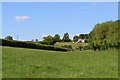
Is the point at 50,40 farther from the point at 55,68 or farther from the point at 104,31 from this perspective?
the point at 55,68

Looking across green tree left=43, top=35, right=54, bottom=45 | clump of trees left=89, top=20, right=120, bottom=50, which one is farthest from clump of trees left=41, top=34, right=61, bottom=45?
clump of trees left=89, top=20, right=120, bottom=50

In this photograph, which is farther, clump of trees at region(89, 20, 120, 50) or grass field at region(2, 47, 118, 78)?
clump of trees at region(89, 20, 120, 50)

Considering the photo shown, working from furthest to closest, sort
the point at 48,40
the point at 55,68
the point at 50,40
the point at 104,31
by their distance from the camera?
the point at 50,40 → the point at 48,40 → the point at 104,31 → the point at 55,68

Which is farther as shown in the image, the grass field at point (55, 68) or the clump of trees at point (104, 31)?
the clump of trees at point (104, 31)

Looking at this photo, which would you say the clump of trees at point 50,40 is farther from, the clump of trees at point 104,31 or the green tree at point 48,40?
the clump of trees at point 104,31

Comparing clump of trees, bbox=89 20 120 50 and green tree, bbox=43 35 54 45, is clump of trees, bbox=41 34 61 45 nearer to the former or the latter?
green tree, bbox=43 35 54 45

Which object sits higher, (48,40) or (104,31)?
(104,31)

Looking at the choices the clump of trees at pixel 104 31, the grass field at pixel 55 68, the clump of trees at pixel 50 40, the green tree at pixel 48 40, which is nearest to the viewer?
the grass field at pixel 55 68

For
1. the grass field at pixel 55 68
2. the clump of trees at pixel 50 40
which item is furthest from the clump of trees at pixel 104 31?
the grass field at pixel 55 68

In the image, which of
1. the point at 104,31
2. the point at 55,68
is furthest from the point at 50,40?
the point at 55,68

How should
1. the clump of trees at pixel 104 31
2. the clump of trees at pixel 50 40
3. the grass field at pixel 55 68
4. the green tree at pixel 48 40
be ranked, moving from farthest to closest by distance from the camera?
the green tree at pixel 48 40, the clump of trees at pixel 50 40, the clump of trees at pixel 104 31, the grass field at pixel 55 68

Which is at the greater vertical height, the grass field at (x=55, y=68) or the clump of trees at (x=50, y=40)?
the clump of trees at (x=50, y=40)

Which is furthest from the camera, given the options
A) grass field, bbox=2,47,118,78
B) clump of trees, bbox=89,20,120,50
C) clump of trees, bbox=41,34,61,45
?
clump of trees, bbox=41,34,61,45

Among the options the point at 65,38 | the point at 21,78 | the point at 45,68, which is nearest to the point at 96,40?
the point at 65,38
